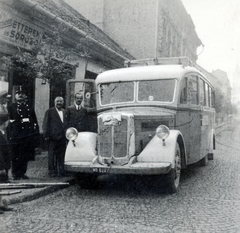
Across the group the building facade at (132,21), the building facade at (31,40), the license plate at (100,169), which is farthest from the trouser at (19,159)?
the building facade at (132,21)

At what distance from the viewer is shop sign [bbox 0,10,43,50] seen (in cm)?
779

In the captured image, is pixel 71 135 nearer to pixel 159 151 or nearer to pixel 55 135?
pixel 55 135

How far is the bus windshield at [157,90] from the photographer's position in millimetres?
6332

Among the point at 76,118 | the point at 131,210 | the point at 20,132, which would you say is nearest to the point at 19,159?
the point at 20,132

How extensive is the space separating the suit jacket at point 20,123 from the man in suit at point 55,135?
1.35 feet

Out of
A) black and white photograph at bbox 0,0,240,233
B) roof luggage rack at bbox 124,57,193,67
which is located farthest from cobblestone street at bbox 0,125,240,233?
roof luggage rack at bbox 124,57,193,67

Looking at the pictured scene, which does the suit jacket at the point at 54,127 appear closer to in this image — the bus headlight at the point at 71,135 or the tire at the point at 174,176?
the bus headlight at the point at 71,135

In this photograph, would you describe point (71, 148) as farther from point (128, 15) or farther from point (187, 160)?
point (128, 15)

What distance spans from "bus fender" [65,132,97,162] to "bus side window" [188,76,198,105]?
6.98 feet

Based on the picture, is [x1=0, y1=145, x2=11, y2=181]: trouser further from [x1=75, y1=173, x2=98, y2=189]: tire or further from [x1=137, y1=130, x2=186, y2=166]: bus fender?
[x1=137, y1=130, x2=186, y2=166]: bus fender

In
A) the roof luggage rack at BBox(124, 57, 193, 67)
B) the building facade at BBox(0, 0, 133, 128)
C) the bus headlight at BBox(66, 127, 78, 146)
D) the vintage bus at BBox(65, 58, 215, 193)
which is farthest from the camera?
the building facade at BBox(0, 0, 133, 128)

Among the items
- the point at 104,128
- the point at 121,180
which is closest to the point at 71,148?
the point at 104,128

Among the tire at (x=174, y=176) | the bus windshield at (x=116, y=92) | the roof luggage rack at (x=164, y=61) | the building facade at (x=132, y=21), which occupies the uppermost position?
the building facade at (x=132, y=21)

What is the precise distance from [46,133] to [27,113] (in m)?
0.58
